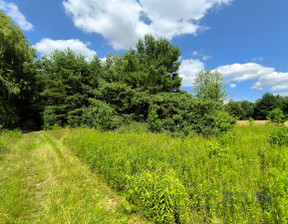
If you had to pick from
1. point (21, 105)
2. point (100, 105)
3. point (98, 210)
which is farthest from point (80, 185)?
point (21, 105)

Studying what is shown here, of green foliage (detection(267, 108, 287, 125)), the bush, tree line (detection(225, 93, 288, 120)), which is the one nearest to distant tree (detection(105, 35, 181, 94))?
green foliage (detection(267, 108, 287, 125))

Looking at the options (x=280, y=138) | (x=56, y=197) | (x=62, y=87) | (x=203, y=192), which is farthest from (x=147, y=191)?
(x=62, y=87)

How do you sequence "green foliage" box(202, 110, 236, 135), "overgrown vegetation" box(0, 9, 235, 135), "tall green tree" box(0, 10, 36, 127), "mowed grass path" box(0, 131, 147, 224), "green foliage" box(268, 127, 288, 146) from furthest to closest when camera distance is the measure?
"tall green tree" box(0, 10, 36, 127)
"overgrown vegetation" box(0, 9, 235, 135)
"green foliage" box(202, 110, 236, 135)
"green foliage" box(268, 127, 288, 146)
"mowed grass path" box(0, 131, 147, 224)

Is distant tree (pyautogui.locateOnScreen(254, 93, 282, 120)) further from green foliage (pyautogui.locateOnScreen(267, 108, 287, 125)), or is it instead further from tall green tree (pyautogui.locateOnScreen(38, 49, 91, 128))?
tall green tree (pyautogui.locateOnScreen(38, 49, 91, 128))

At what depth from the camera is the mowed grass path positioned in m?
2.22

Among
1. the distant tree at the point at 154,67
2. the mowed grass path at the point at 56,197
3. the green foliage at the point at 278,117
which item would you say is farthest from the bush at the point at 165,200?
the green foliage at the point at 278,117

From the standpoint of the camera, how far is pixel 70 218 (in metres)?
2.05

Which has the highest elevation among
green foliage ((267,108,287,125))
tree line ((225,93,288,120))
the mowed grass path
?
tree line ((225,93,288,120))

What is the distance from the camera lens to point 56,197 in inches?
108

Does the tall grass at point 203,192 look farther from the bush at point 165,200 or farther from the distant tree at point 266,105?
the distant tree at point 266,105

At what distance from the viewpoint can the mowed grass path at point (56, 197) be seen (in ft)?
7.29

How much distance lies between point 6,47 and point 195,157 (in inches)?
665

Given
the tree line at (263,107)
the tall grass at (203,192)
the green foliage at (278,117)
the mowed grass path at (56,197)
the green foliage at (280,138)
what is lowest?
the mowed grass path at (56,197)

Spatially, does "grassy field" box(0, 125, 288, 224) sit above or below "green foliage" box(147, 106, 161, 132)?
below
